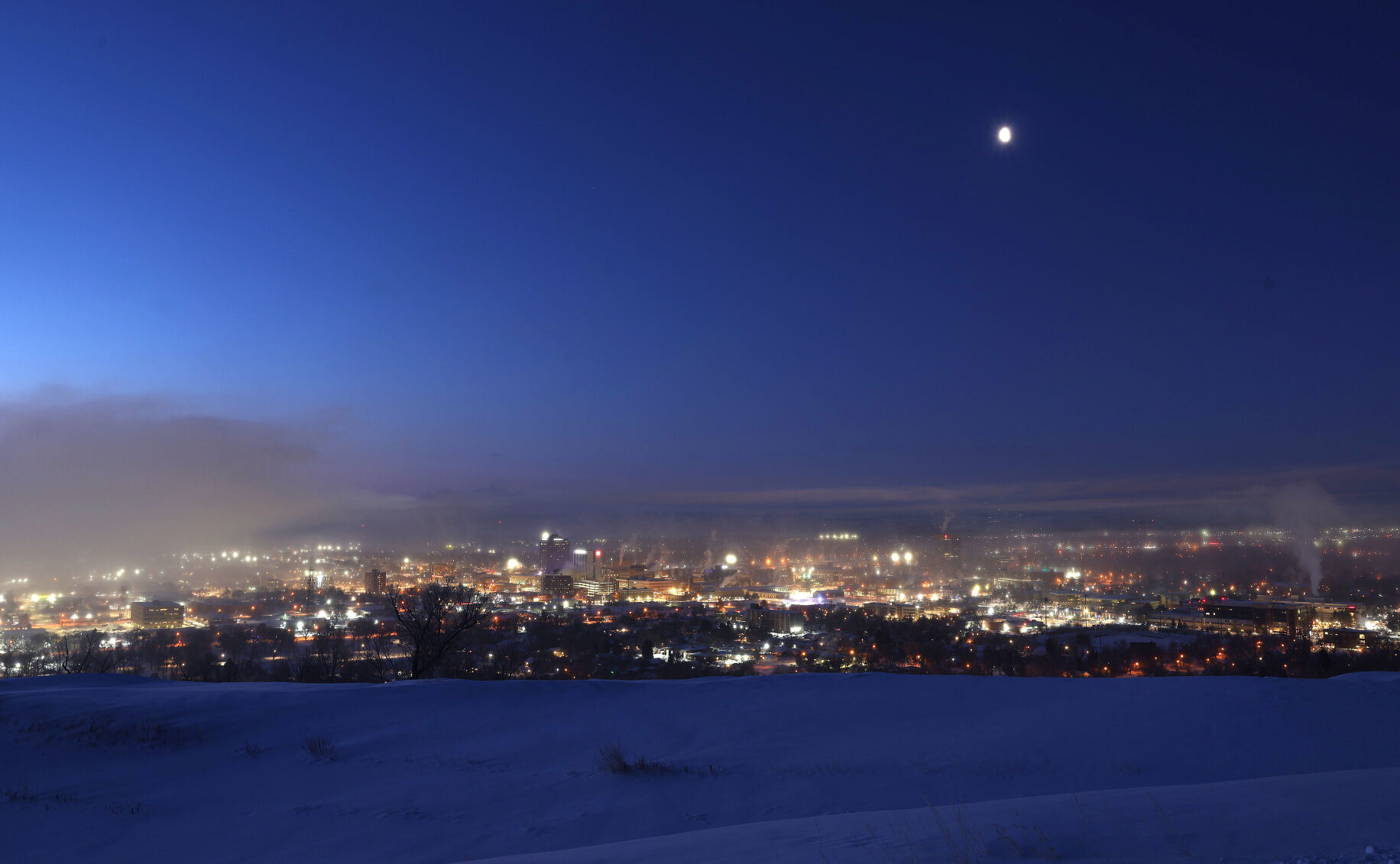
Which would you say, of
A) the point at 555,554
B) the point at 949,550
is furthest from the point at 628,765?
the point at 949,550

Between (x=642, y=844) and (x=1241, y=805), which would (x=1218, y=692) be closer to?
(x=1241, y=805)

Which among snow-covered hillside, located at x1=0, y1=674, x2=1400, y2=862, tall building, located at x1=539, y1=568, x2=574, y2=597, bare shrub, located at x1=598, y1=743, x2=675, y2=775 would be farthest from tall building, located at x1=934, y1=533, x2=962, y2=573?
bare shrub, located at x1=598, y1=743, x2=675, y2=775

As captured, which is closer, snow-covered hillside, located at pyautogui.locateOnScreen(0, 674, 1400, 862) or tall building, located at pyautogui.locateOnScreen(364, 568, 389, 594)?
snow-covered hillside, located at pyautogui.locateOnScreen(0, 674, 1400, 862)

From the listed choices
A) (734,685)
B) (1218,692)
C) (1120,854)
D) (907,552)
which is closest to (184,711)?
(734,685)

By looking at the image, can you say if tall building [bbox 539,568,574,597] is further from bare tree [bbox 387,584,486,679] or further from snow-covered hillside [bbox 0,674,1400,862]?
snow-covered hillside [bbox 0,674,1400,862]

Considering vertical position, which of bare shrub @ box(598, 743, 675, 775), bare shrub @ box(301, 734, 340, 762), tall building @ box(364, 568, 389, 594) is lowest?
tall building @ box(364, 568, 389, 594)

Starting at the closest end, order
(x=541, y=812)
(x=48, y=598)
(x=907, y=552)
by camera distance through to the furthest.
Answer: (x=541, y=812), (x=48, y=598), (x=907, y=552)

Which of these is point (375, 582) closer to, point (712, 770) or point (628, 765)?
point (628, 765)
